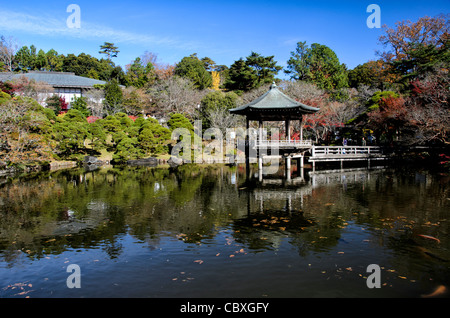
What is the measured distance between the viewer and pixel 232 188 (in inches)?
720

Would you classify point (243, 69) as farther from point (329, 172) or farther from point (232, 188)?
point (232, 188)

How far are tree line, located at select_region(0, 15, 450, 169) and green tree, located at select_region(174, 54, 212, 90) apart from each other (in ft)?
0.55

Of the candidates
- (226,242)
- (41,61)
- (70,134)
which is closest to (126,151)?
(70,134)

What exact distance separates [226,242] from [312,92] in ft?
120

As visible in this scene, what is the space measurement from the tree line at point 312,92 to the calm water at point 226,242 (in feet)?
46.7

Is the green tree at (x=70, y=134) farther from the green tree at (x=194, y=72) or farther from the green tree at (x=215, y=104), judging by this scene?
the green tree at (x=194, y=72)

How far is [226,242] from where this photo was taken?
8.88 m

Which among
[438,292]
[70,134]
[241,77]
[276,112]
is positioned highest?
[241,77]

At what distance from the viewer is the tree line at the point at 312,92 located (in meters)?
28.3

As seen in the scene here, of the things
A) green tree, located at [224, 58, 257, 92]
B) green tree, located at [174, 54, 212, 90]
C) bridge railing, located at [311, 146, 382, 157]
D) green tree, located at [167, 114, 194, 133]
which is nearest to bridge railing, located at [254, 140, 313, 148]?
bridge railing, located at [311, 146, 382, 157]

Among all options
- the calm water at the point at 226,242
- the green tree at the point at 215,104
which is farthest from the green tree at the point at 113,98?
the calm water at the point at 226,242

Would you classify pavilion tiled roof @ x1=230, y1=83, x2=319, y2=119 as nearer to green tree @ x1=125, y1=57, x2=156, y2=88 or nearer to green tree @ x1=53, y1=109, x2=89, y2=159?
green tree @ x1=53, y1=109, x2=89, y2=159

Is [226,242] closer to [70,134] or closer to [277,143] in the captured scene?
[277,143]
